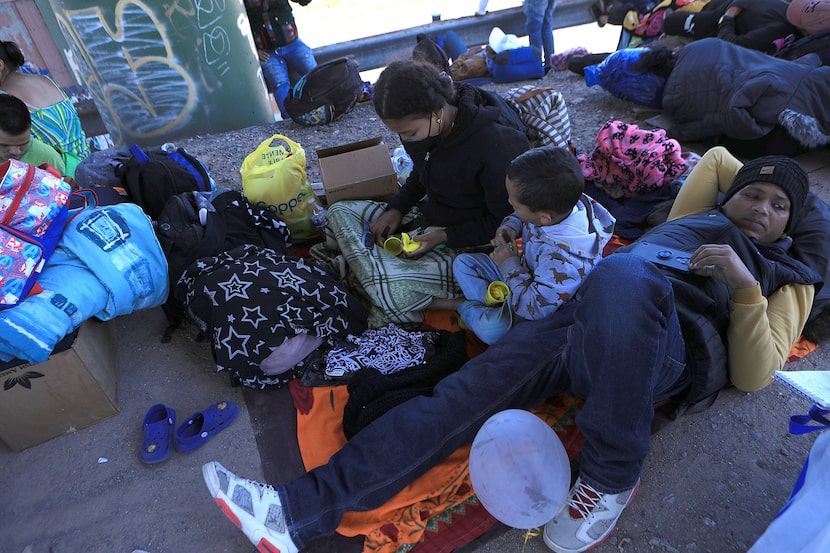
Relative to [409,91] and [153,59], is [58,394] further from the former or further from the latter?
[153,59]

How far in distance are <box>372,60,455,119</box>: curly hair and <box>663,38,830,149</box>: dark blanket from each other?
2.31 meters

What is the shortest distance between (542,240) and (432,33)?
19.3 feet

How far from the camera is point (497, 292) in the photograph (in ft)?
6.45

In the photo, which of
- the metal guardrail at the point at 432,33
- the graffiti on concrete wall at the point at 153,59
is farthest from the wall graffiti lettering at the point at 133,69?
the metal guardrail at the point at 432,33

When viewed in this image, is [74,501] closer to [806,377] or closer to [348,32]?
[806,377]

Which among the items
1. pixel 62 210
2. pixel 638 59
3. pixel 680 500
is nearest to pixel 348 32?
pixel 638 59

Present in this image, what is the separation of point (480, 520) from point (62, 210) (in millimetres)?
1977

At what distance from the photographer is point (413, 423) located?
155 centimetres

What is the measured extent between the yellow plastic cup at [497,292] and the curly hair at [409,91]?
2.36 ft

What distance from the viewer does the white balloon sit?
123 centimetres

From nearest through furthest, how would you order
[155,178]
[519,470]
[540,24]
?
[519,470] → [155,178] → [540,24]

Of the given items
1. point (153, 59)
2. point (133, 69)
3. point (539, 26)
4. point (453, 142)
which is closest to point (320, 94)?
point (153, 59)

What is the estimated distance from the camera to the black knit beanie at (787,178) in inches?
71.4

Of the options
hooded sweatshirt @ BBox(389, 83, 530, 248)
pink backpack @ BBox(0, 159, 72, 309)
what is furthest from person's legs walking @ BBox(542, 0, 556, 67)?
pink backpack @ BBox(0, 159, 72, 309)
